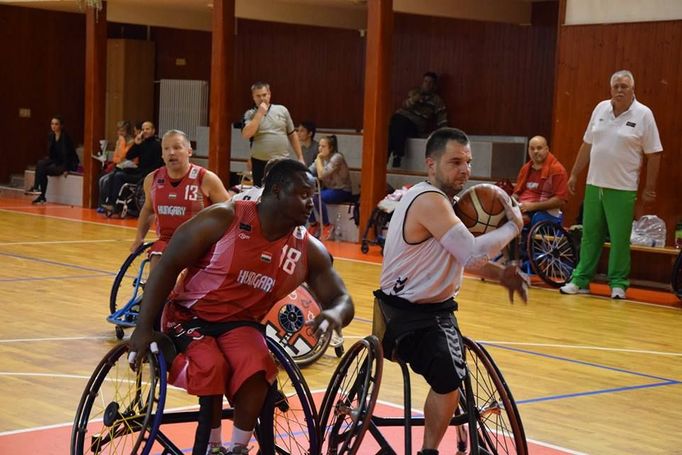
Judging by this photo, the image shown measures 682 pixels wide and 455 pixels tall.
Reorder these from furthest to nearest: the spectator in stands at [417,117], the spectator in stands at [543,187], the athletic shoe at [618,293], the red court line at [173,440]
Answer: the spectator in stands at [417,117] → the spectator in stands at [543,187] → the athletic shoe at [618,293] → the red court line at [173,440]

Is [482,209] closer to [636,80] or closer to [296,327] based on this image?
[296,327]

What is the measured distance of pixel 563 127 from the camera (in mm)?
11719

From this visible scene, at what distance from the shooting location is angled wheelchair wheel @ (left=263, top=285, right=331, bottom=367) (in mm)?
6484

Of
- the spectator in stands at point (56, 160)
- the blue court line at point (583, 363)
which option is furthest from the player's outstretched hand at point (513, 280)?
the spectator in stands at point (56, 160)

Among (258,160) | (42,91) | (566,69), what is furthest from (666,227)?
(42,91)

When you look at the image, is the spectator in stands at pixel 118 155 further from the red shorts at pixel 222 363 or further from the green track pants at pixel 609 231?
the red shorts at pixel 222 363

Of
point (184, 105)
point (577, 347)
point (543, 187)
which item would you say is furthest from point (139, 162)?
point (577, 347)

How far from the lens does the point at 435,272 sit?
13.7 ft

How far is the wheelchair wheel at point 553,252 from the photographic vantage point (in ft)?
35.0

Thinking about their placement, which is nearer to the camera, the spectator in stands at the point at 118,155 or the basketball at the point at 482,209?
the basketball at the point at 482,209

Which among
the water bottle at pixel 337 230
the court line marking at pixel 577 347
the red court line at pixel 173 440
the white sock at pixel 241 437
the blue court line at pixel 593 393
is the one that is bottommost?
the water bottle at pixel 337 230

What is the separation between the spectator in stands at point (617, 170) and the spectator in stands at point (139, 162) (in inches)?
315

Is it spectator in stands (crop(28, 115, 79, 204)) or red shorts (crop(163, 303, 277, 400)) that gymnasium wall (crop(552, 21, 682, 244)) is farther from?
spectator in stands (crop(28, 115, 79, 204))

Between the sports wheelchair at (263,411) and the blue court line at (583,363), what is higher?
the sports wheelchair at (263,411)
